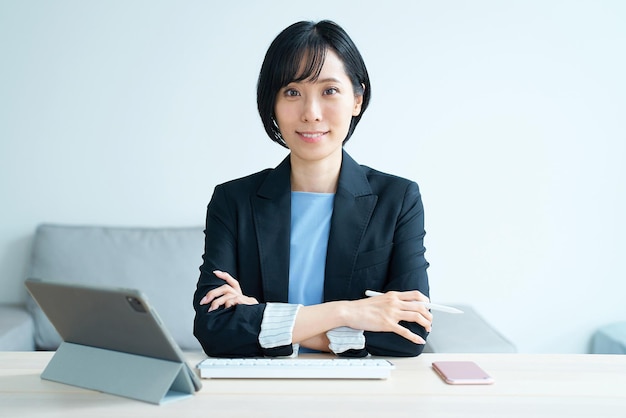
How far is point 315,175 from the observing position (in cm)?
186

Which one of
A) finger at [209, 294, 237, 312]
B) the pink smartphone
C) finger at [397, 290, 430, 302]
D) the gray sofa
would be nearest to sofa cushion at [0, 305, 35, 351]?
the gray sofa

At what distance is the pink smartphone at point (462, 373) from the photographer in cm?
128

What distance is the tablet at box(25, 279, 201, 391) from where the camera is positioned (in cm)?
112

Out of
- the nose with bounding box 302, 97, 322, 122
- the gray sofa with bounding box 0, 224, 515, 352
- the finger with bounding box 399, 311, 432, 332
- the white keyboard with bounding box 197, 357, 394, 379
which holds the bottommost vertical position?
the gray sofa with bounding box 0, 224, 515, 352

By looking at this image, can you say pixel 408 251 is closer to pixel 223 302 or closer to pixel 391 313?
pixel 391 313

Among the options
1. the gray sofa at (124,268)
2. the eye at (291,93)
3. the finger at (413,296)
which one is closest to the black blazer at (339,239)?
the finger at (413,296)

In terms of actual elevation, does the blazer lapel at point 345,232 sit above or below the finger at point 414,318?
above

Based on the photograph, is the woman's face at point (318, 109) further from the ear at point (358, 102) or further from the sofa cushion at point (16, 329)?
the sofa cushion at point (16, 329)

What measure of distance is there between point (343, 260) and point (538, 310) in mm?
1758

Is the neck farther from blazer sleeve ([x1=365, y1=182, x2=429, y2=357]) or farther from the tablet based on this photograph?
the tablet

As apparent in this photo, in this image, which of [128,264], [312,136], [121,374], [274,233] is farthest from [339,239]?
[128,264]

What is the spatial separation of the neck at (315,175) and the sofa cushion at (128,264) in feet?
4.03

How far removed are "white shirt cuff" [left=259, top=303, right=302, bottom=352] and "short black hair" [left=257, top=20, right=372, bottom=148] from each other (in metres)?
0.55

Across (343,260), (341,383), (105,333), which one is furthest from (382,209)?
(105,333)
